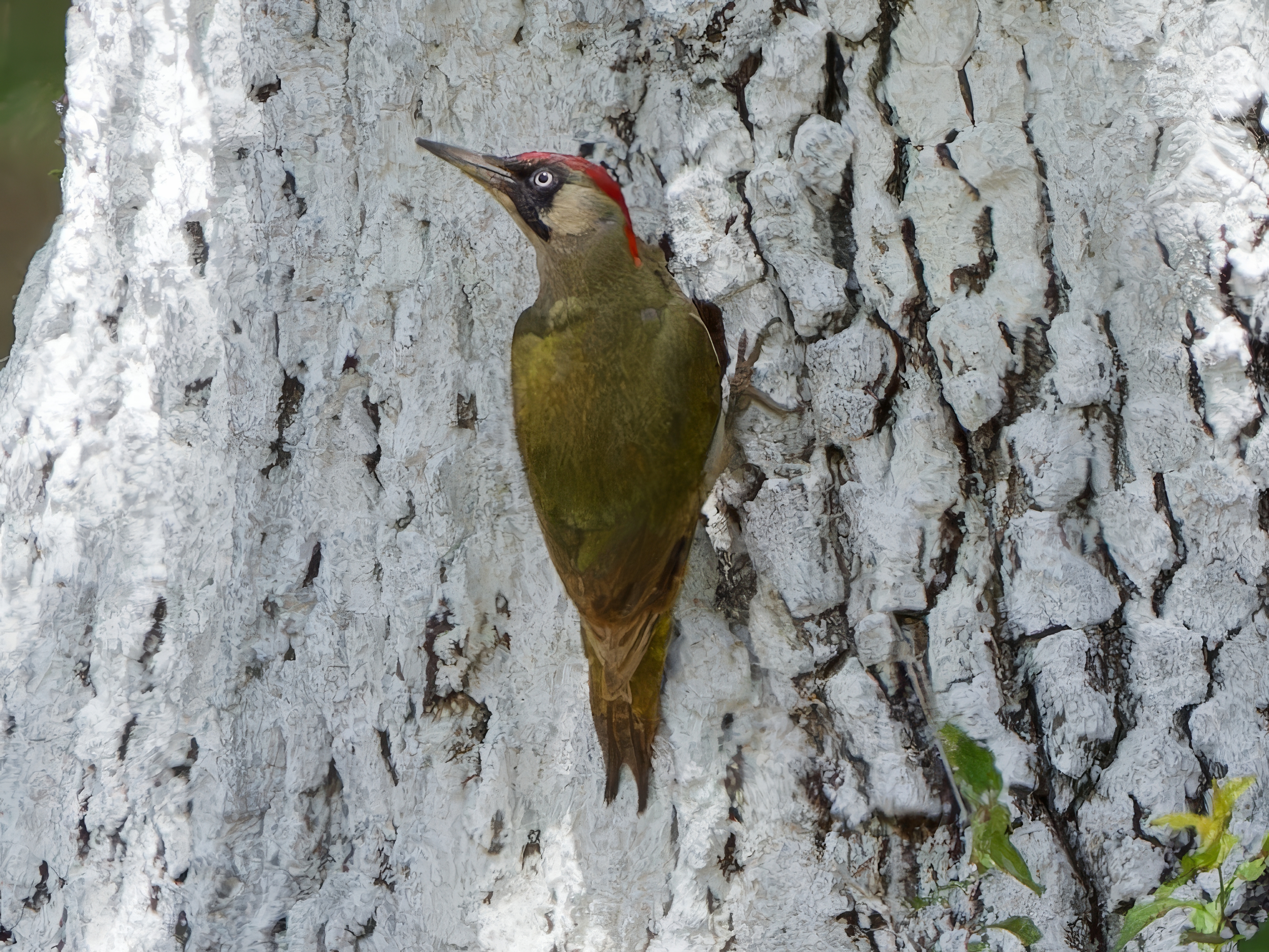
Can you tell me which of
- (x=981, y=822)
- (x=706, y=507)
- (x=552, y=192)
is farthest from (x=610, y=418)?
(x=981, y=822)

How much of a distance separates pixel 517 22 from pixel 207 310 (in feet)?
2.06

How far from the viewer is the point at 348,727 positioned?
1.43 metres

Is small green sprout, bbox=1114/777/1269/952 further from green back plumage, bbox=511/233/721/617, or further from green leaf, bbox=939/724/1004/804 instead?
green back plumage, bbox=511/233/721/617

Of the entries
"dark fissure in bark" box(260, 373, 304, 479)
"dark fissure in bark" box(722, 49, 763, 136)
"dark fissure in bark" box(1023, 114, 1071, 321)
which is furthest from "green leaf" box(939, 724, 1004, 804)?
"dark fissure in bark" box(260, 373, 304, 479)

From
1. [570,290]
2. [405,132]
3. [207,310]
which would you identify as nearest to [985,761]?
[570,290]

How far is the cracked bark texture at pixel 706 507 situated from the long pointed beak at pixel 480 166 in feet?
0.32

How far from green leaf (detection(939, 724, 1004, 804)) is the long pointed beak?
0.89m

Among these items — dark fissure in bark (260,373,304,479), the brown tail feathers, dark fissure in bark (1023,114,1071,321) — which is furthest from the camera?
dark fissure in bark (260,373,304,479)

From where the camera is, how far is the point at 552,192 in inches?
50.3

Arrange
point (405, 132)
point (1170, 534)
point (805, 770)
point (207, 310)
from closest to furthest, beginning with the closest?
point (1170, 534)
point (805, 770)
point (405, 132)
point (207, 310)

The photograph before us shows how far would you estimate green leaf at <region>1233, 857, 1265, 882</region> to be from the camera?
1128 millimetres

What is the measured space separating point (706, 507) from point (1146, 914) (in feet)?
2.27

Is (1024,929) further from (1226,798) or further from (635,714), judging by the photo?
(635,714)

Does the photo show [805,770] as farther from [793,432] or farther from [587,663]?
[793,432]
